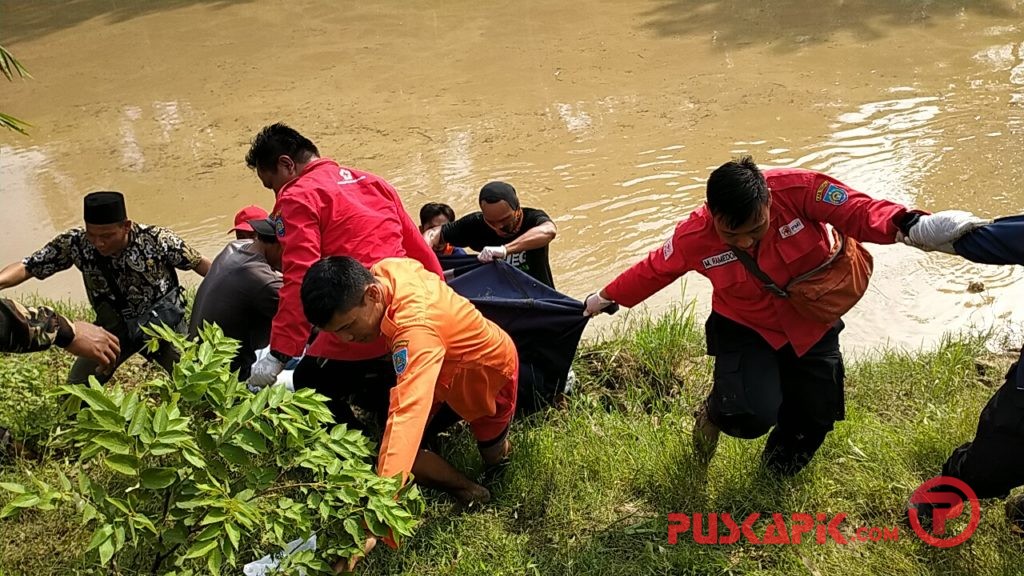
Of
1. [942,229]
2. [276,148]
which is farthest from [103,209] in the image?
[942,229]

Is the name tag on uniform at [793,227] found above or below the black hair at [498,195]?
above

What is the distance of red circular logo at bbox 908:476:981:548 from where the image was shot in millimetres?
2867

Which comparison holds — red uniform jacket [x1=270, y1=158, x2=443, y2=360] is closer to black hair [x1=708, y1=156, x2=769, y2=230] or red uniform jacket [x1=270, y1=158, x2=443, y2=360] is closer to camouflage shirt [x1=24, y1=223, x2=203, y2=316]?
camouflage shirt [x1=24, y1=223, x2=203, y2=316]

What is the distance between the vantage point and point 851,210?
9.22ft

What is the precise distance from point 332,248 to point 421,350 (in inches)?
45.3

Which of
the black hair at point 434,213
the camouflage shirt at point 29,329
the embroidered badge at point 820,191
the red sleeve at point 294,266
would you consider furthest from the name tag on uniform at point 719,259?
the camouflage shirt at point 29,329

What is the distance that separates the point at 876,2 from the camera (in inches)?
424

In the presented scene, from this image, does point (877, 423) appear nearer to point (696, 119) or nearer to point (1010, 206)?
point (1010, 206)

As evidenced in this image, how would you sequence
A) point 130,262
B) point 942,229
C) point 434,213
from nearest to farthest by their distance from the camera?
point 942,229 < point 130,262 < point 434,213

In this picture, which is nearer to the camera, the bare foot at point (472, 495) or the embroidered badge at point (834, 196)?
the embroidered badge at point (834, 196)

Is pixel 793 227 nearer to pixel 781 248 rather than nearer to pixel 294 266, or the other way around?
pixel 781 248

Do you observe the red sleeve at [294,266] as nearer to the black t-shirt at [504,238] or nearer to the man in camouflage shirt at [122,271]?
the man in camouflage shirt at [122,271]

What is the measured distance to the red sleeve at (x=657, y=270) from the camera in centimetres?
315

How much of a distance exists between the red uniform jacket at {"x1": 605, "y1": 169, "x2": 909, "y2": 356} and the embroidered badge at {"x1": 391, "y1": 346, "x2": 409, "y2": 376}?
3.46 ft
